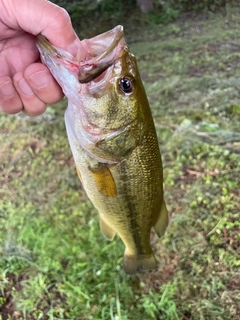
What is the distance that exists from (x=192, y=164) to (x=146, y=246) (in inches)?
67.6

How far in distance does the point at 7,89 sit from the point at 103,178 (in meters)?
0.61

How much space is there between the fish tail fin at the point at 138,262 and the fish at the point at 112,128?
36cm

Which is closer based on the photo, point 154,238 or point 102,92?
point 102,92

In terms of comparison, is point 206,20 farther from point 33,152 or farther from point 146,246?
point 146,246

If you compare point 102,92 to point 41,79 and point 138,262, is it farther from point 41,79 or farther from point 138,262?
point 138,262

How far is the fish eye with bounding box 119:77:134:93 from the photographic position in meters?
1.46

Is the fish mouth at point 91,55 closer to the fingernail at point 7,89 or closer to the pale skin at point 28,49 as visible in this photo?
the pale skin at point 28,49

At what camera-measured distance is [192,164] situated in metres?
3.79

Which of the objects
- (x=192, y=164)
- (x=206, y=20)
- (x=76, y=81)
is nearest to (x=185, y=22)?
(x=206, y=20)

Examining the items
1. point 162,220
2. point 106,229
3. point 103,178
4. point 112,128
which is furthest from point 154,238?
point 112,128

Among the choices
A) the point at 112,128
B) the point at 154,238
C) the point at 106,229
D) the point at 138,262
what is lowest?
the point at 154,238

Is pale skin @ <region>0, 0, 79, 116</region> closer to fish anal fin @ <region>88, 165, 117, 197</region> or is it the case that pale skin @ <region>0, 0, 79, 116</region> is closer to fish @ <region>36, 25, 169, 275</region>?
fish @ <region>36, 25, 169, 275</region>

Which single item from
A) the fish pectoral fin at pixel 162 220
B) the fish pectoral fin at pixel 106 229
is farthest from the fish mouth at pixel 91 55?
the fish pectoral fin at pixel 106 229

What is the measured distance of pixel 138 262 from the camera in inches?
91.7
